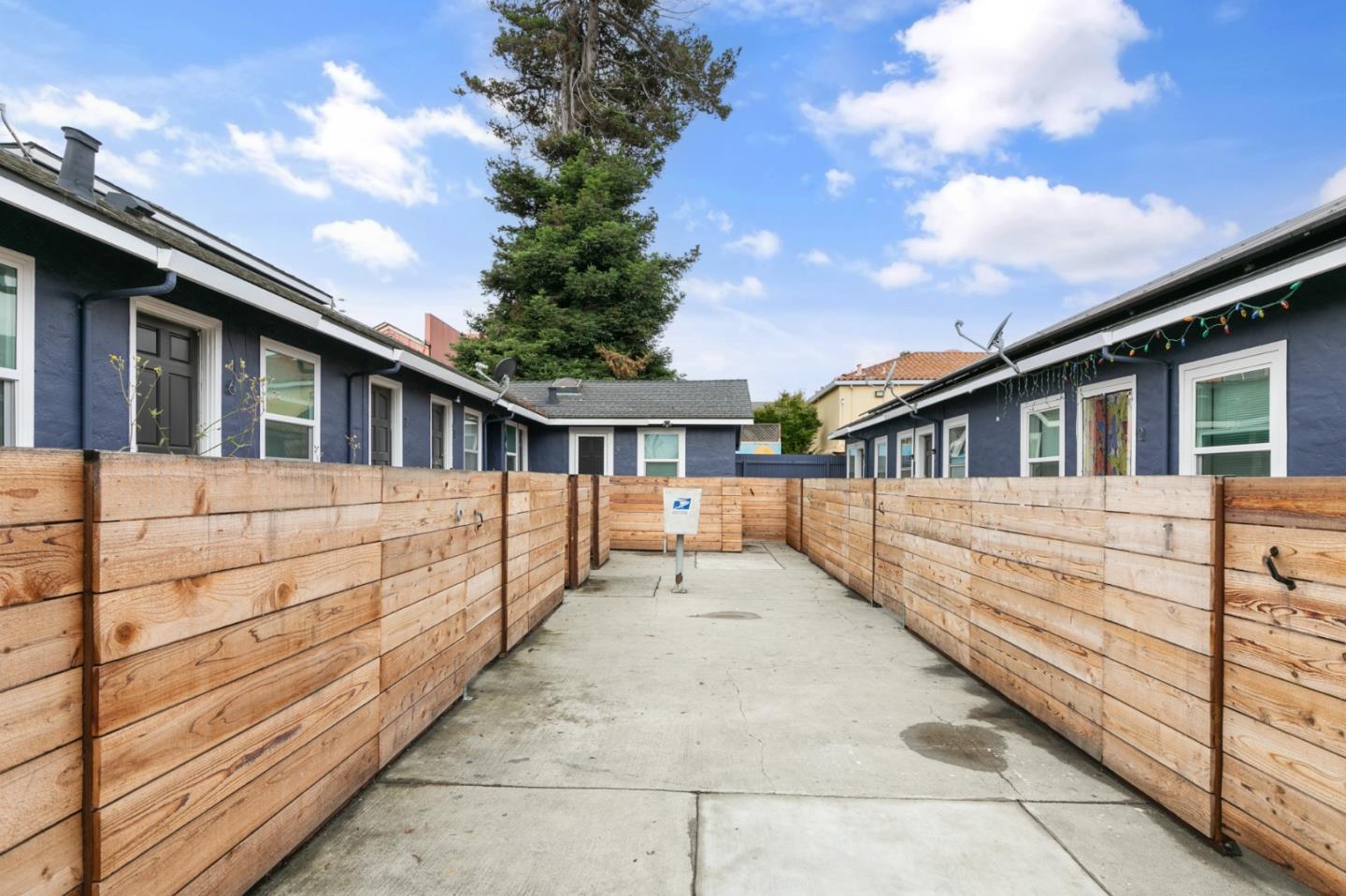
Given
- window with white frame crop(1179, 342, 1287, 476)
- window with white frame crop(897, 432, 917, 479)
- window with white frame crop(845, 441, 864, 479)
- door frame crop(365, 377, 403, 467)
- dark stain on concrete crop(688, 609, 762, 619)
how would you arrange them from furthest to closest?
window with white frame crop(845, 441, 864, 479), window with white frame crop(897, 432, 917, 479), door frame crop(365, 377, 403, 467), dark stain on concrete crop(688, 609, 762, 619), window with white frame crop(1179, 342, 1287, 476)

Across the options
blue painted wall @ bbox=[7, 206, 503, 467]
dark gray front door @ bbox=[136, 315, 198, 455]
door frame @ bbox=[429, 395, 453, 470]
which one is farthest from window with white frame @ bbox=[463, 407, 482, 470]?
dark gray front door @ bbox=[136, 315, 198, 455]

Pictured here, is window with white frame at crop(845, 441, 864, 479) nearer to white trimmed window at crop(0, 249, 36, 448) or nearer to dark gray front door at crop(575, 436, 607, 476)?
dark gray front door at crop(575, 436, 607, 476)

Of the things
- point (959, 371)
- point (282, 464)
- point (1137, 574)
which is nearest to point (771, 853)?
point (1137, 574)

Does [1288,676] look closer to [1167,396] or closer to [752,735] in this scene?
[752,735]

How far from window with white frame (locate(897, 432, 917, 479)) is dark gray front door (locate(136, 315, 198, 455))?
12322mm

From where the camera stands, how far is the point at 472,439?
11875 mm

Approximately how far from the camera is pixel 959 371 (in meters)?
10.5

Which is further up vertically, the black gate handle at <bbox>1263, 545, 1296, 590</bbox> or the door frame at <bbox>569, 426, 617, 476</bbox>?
the door frame at <bbox>569, 426, 617, 476</bbox>

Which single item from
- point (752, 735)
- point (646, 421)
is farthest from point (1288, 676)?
point (646, 421)

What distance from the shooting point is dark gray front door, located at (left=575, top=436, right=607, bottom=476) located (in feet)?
50.2

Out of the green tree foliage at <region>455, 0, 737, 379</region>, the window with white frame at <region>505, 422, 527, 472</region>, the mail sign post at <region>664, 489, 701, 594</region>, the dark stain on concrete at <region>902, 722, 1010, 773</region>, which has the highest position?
the green tree foliage at <region>455, 0, 737, 379</region>

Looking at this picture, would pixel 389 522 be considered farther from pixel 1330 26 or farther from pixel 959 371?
pixel 1330 26

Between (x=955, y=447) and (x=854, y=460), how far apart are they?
8.15m

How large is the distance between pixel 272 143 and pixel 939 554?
15967mm
